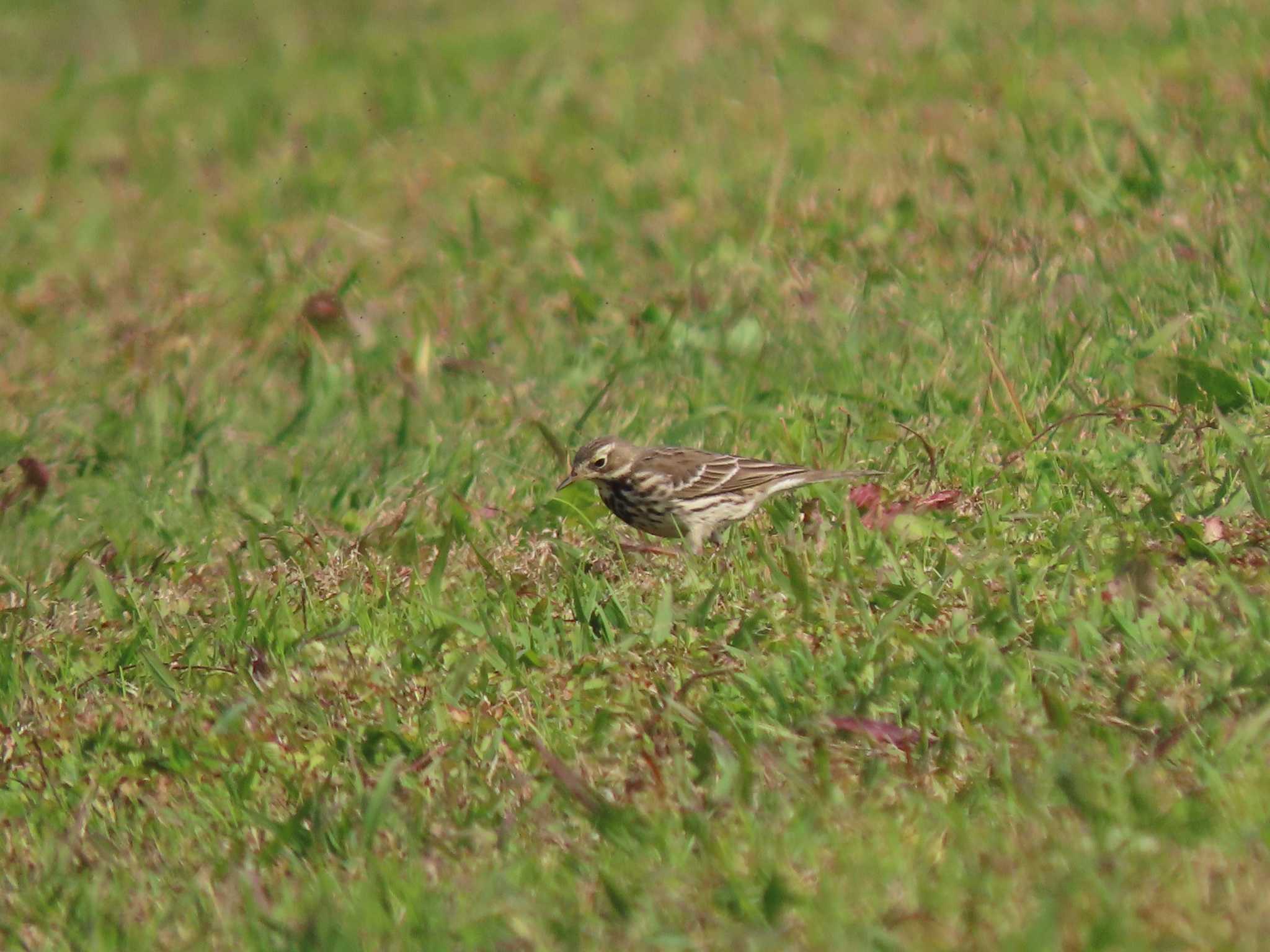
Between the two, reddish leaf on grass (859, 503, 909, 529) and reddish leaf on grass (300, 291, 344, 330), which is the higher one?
reddish leaf on grass (859, 503, 909, 529)

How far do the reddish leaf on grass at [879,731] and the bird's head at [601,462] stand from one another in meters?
2.35

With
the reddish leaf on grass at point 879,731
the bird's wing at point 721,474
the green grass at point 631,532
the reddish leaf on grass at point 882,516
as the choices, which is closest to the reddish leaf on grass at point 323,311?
the green grass at point 631,532

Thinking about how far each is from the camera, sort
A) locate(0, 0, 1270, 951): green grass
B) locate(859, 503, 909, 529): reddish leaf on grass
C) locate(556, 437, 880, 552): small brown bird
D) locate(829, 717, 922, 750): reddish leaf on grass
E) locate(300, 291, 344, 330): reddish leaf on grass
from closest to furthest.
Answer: locate(0, 0, 1270, 951): green grass, locate(829, 717, 922, 750): reddish leaf on grass, locate(859, 503, 909, 529): reddish leaf on grass, locate(556, 437, 880, 552): small brown bird, locate(300, 291, 344, 330): reddish leaf on grass

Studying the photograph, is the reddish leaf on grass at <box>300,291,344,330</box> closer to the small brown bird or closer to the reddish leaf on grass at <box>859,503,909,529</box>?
the small brown bird

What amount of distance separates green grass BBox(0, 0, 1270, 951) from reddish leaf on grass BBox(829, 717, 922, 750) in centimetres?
2

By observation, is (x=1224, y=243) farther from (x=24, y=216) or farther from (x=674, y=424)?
(x=24, y=216)

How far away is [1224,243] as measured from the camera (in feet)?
26.0

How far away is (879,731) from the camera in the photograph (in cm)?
503

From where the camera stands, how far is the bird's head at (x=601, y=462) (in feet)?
23.7

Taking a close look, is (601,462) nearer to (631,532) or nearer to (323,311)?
(631,532)

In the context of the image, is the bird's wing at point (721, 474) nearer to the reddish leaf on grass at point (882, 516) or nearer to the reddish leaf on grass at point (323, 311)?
the reddish leaf on grass at point (882, 516)

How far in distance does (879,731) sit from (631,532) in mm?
2541

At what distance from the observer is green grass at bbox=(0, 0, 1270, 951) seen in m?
4.59

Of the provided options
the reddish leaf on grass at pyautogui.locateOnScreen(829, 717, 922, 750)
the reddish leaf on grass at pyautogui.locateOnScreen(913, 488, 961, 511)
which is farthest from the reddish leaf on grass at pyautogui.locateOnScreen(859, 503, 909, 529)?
the reddish leaf on grass at pyautogui.locateOnScreen(829, 717, 922, 750)
